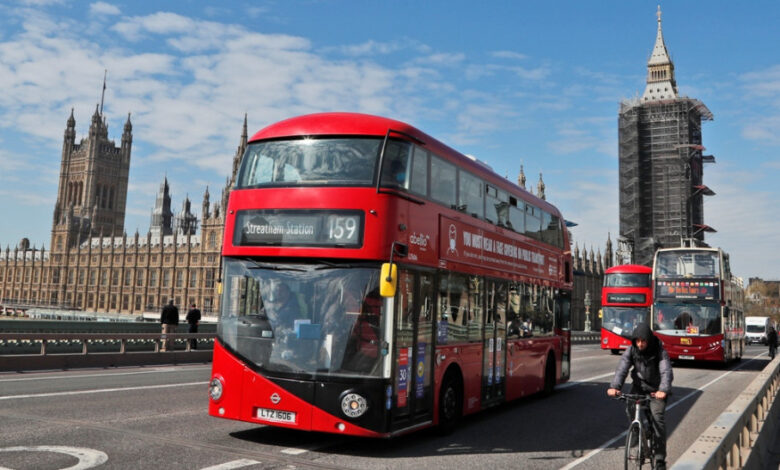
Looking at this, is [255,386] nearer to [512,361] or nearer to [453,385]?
[453,385]

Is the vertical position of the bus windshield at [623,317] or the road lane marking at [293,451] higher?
the bus windshield at [623,317]

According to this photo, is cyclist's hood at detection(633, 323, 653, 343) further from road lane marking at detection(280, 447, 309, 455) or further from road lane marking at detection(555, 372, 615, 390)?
road lane marking at detection(555, 372, 615, 390)

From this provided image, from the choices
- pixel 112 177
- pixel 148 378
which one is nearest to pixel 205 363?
pixel 148 378

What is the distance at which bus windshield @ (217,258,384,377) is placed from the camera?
7.69 metres

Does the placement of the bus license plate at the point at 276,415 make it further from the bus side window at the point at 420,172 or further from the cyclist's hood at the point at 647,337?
the cyclist's hood at the point at 647,337

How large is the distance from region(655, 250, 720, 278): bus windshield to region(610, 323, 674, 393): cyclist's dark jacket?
17419 millimetres

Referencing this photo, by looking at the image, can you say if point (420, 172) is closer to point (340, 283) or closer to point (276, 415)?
point (340, 283)

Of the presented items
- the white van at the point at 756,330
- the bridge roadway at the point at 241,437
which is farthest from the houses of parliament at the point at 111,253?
the bridge roadway at the point at 241,437

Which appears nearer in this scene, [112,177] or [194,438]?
[194,438]

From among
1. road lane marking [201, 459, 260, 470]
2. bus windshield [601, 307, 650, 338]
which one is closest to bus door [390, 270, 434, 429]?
road lane marking [201, 459, 260, 470]

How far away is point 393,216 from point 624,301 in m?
25.4

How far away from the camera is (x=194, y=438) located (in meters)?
8.13

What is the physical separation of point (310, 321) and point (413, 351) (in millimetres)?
1421

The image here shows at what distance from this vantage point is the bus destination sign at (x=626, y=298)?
1200 inches
